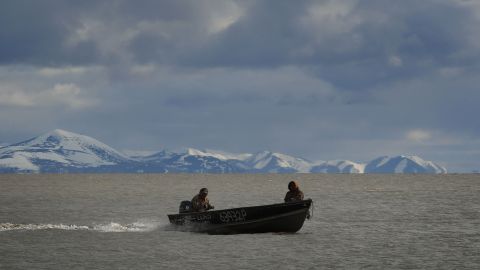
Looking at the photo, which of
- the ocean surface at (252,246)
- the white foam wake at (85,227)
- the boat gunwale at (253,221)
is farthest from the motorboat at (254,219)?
the white foam wake at (85,227)

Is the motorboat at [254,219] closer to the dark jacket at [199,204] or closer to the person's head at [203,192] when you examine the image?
the dark jacket at [199,204]

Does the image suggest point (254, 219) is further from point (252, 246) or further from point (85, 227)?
point (85, 227)

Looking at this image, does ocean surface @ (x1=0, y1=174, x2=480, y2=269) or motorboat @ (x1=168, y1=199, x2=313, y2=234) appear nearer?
ocean surface @ (x1=0, y1=174, x2=480, y2=269)

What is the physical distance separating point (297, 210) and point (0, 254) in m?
15.9

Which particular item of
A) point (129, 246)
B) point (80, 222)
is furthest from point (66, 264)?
point (80, 222)

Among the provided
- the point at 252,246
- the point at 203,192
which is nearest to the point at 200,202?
the point at 203,192

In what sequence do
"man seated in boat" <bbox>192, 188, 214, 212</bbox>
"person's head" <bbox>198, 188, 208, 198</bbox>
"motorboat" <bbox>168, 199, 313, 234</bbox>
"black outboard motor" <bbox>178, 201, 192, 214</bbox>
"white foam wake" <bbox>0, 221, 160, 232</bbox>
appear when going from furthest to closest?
"white foam wake" <bbox>0, 221, 160, 232</bbox> → "black outboard motor" <bbox>178, 201, 192, 214</bbox> → "man seated in boat" <bbox>192, 188, 214, 212</bbox> → "person's head" <bbox>198, 188, 208, 198</bbox> → "motorboat" <bbox>168, 199, 313, 234</bbox>

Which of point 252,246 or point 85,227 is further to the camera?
point 85,227

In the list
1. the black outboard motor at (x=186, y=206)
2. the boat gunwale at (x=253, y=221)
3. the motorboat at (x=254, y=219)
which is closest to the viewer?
the motorboat at (x=254, y=219)

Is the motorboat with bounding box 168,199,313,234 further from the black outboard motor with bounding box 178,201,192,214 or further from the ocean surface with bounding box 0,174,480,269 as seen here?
the ocean surface with bounding box 0,174,480,269

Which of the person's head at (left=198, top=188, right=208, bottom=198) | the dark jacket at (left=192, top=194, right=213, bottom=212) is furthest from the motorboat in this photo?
the person's head at (left=198, top=188, right=208, bottom=198)

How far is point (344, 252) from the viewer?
41906mm

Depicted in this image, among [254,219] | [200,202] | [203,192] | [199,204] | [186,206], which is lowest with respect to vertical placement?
[254,219]

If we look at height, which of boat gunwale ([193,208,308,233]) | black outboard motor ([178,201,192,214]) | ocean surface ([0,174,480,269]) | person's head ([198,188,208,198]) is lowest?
ocean surface ([0,174,480,269])
